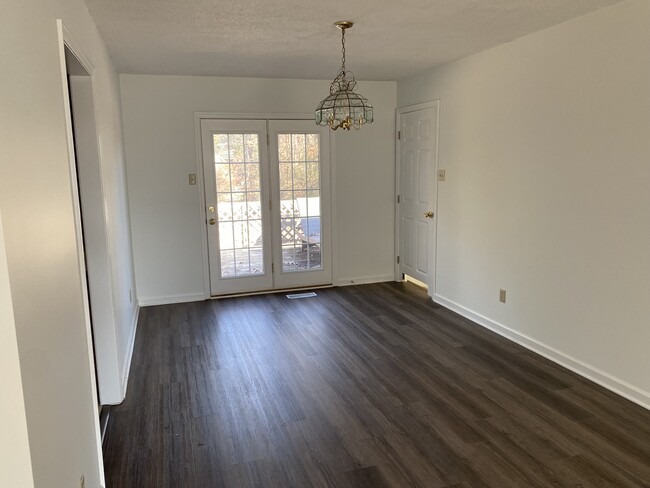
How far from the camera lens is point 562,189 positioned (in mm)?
3535

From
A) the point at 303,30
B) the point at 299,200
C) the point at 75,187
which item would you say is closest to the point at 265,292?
the point at 299,200

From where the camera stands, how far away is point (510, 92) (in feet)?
13.1

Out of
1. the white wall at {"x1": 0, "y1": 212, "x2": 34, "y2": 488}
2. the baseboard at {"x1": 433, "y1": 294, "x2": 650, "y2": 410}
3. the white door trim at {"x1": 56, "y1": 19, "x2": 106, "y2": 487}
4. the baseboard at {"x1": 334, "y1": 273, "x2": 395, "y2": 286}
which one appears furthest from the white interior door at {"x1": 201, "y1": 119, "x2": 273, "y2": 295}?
the white wall at {"x1": 0, "y1": 212, "x2": 34, "y2": 488}

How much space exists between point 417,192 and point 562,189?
218 cm

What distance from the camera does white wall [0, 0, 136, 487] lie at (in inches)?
50.9

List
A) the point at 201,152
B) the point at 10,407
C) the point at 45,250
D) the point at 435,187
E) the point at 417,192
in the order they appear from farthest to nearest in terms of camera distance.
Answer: the point at 417,192 < the point at 201,152 < the point at 435,187 < the point at 45,250 < the point at 10,407

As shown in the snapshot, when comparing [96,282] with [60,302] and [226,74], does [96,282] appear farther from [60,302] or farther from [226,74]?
[226,74]

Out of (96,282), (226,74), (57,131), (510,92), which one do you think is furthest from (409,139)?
(57,131)

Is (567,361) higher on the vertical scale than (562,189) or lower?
lower

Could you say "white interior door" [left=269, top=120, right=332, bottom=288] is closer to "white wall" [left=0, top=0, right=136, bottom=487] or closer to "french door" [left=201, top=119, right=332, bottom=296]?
"french door" [left=201, top=119, right=332, bottom=296]

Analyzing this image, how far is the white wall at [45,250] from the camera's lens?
1293 millimetres

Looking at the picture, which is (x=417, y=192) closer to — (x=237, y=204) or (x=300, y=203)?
(x=300, y=203)

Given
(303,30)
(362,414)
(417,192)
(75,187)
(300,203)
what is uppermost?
(303,30)

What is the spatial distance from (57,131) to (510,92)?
135 inches
